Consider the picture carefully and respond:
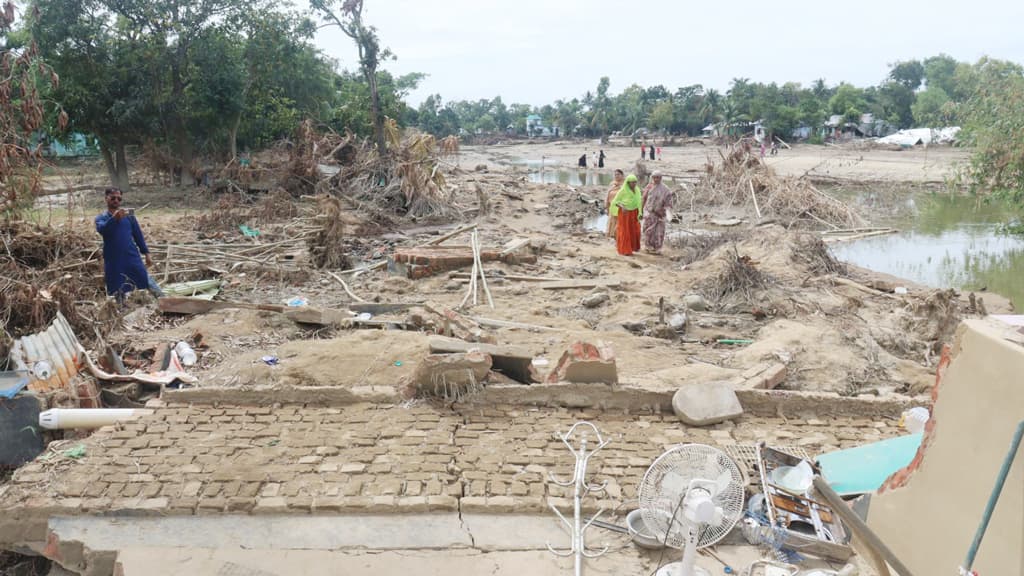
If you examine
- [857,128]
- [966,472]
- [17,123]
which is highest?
[857,128]

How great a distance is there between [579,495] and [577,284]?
6221mm

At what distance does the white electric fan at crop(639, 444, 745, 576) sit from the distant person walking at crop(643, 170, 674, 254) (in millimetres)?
9620

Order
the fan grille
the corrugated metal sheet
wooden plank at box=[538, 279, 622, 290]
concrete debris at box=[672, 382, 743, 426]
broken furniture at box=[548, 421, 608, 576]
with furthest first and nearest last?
wooden plank at box=[538, 279, 622, 290] → the corrugated metal sheet → concrete debris at box=[672, 382, 743, 426] → broken furniture at box=[548, 421, 608, 576] → the fan grille

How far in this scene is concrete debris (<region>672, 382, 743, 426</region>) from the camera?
4.73 m

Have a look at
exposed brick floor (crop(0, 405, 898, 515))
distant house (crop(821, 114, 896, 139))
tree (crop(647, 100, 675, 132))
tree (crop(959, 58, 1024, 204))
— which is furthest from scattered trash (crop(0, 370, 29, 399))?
tree (crop(647, 100, 675, 132))

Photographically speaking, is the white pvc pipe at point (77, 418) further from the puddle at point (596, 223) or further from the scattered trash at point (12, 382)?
the puddle at point (596, 223)

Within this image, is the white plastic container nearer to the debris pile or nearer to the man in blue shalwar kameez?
the man in blue shalwar kameez

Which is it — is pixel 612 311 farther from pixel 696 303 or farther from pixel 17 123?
pixel 17 123

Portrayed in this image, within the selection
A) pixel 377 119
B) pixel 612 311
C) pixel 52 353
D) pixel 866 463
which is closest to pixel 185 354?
pixel 52 353

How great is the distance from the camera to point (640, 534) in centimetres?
346

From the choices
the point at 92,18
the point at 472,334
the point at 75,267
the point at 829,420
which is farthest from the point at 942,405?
the point at 92,18

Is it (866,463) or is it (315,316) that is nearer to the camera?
(866,463)

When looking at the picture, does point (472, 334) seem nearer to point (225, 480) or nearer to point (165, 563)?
point (225, 480)

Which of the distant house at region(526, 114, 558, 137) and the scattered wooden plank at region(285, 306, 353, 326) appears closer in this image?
the scattered wooden plank at region(285, 306, 353, 326)
